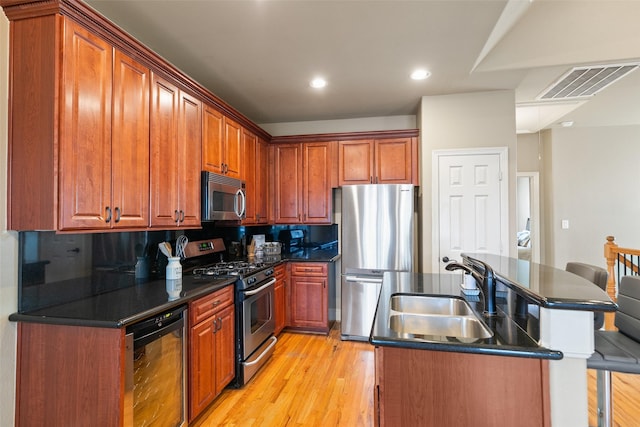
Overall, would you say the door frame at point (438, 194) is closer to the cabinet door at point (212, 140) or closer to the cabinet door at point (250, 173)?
the cabinet door at point (250, 173)

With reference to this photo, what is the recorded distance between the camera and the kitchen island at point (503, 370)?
1123 mm

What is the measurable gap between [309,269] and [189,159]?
73.8 inches

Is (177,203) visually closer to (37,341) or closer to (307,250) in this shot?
(37,341)

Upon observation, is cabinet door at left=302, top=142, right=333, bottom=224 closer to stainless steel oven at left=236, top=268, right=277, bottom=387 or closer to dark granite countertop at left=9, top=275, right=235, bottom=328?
stainless steel oven at left=236, top=268, right=277, bottom=387

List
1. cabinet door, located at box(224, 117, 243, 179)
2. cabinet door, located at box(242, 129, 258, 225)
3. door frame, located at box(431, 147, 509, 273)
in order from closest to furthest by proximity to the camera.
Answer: cabinet door, located at box(224, 117, 243, 179) < door frame, located at box(431, 147, 509, 273) < cabinet door, located at box(242, 129, 258, 225)

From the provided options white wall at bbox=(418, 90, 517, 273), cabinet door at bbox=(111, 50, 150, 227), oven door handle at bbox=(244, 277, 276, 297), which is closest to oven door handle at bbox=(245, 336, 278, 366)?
oven door handle at bbox=(244, 277, 276, 297)

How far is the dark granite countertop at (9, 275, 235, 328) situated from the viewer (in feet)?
5.02

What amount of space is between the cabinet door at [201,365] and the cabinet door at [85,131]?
2.92 ft

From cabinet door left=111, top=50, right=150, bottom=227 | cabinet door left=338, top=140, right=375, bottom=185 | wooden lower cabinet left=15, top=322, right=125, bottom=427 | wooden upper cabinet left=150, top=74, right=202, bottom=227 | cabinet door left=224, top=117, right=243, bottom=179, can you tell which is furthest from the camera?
cabinet door left=338, top=140, right=375, bottom=185

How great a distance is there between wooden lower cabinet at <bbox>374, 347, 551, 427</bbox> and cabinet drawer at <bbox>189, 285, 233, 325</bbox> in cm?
130

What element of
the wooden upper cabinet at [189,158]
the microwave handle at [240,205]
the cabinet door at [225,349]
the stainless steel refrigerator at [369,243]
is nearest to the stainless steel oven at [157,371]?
the cabinet door at [225,349]

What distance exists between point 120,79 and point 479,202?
328cm

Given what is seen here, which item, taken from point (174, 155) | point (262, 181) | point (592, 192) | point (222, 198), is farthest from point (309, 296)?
point (592, 192)

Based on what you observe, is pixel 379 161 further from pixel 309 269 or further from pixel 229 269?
pixel 229 269
